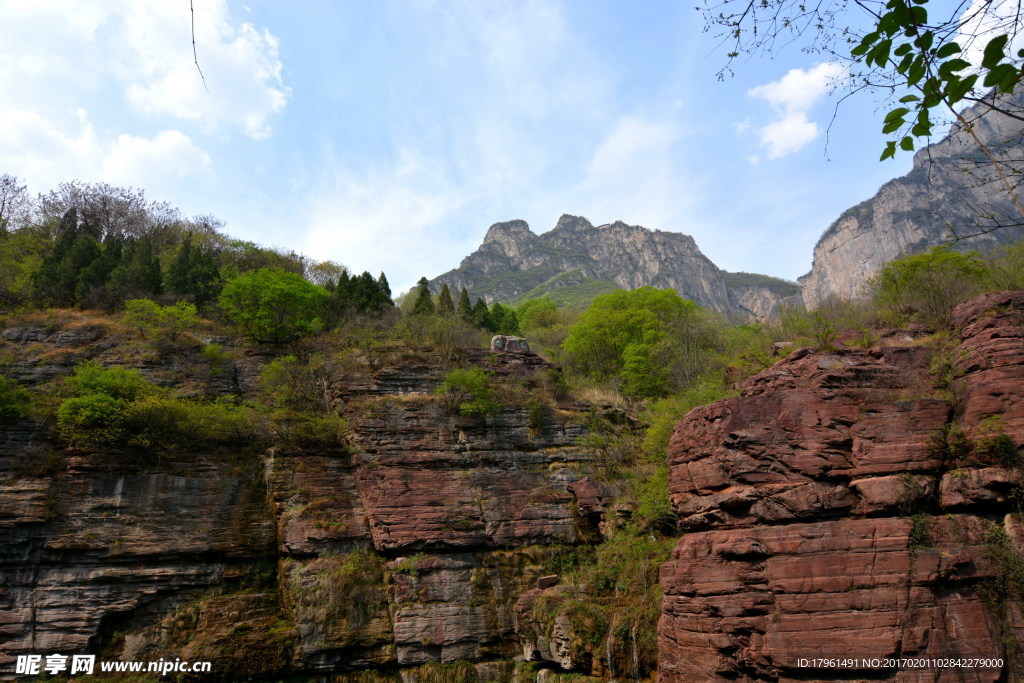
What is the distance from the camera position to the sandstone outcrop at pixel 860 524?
29.7 feet

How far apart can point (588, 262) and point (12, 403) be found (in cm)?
10221

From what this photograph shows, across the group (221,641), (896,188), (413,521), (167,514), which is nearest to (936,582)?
(413,521)

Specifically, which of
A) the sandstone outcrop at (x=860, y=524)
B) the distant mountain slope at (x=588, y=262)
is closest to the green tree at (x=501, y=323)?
the sandstone outcrop at (x=860, y=524)

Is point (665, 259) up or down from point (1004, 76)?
up

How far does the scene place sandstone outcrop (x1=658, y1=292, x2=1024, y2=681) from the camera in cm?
905

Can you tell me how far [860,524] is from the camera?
9977 mm

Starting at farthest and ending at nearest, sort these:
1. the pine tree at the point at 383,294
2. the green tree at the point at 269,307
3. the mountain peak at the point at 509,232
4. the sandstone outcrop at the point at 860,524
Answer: the mountain peak at the point at 509,232 → the pine tree at the point at 383,294 → the green tree at the point at 269,307 → the sandstone outcrop at the point at 860,524

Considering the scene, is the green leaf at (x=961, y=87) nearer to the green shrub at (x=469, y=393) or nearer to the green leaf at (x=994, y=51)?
the green leaf at (x=994, y=51)

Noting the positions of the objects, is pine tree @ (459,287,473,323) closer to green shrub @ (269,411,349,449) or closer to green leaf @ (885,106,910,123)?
green shrub @ (269,411,349,449)

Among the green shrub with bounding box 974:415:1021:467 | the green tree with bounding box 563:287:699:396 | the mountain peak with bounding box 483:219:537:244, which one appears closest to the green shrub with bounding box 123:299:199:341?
the green tree with bounding box 563:287:699:396

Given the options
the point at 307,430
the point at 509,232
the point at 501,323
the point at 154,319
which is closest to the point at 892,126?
the point at 307,430

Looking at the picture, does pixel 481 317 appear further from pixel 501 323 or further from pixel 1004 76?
pixel 1004 76

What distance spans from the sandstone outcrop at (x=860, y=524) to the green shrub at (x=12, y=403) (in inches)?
741

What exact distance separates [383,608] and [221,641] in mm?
4257
